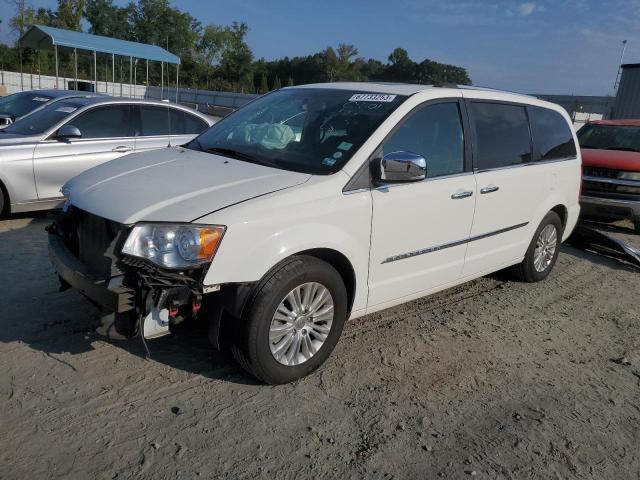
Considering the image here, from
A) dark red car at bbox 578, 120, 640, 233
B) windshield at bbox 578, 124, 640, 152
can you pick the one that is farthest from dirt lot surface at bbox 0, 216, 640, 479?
windshield at bbox 578, 124, 640, 152

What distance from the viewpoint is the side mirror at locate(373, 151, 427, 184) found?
11.7ft

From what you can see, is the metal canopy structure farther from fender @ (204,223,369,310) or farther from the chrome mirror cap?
fender @ (204,223,369,310)

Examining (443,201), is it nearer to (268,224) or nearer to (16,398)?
(268,224)

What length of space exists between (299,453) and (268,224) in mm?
1247

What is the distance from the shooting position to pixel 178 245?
300cm

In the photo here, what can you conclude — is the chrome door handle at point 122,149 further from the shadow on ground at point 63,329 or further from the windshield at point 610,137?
the windshield at point 610,137

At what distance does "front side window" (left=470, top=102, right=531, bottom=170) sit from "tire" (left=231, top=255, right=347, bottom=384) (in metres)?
1.85

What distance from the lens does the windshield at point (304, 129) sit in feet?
12.3

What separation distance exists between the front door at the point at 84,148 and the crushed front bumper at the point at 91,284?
3.48m

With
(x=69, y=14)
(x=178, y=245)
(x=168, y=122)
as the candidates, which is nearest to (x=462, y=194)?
(x=178, y=245)

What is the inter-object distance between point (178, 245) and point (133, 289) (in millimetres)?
339

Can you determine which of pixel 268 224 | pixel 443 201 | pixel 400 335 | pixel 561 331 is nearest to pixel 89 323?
pixel 268 224

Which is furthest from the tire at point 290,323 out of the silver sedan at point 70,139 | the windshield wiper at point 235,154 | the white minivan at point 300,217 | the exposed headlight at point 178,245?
the silver sedan at point 70,139

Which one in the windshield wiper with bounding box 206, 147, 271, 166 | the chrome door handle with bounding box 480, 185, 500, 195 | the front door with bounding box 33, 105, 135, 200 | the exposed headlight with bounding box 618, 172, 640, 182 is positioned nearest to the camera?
the windshield wiper with bounding box 206, 147, 271, 166
